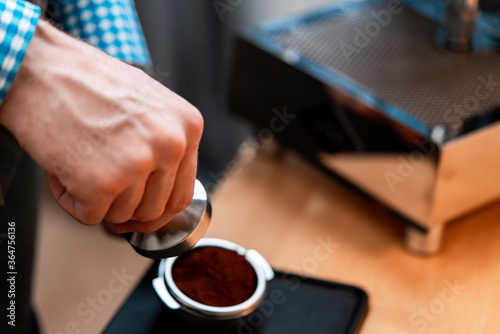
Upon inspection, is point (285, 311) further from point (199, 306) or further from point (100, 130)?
point (100, 130)

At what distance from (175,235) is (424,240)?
18.4 inches

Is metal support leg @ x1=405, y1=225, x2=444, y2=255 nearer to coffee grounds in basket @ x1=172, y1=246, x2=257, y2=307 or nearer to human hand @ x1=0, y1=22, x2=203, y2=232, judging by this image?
coffee grounds in basket @ x1=172, y1=246, x2=257, y2=307

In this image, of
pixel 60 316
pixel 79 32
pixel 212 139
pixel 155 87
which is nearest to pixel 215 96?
pixel 212 139

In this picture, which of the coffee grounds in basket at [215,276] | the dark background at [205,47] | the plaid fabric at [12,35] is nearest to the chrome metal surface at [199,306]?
the coffee grounds in basket at [215,276]

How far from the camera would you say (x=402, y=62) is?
3.41 ft

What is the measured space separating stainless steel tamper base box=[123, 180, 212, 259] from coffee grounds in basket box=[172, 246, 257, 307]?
0.11m

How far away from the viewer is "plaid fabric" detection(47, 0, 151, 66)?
0.88 meters

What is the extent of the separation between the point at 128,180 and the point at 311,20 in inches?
28.1

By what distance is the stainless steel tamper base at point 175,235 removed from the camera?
64 centimetres

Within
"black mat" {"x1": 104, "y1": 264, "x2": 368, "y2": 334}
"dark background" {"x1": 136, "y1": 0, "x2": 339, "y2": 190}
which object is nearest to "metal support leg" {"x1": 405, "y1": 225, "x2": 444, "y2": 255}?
"black mat" {"x1": 104, "y1": 264, "x2": 368, "y2": 334}

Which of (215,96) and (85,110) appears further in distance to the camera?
(215,96)

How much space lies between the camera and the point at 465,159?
89 centimetres

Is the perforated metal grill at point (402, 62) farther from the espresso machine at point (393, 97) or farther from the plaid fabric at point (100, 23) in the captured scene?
the plaid fabric at point (100, 23)

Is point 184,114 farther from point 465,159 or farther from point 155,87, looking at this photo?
point 465,159
